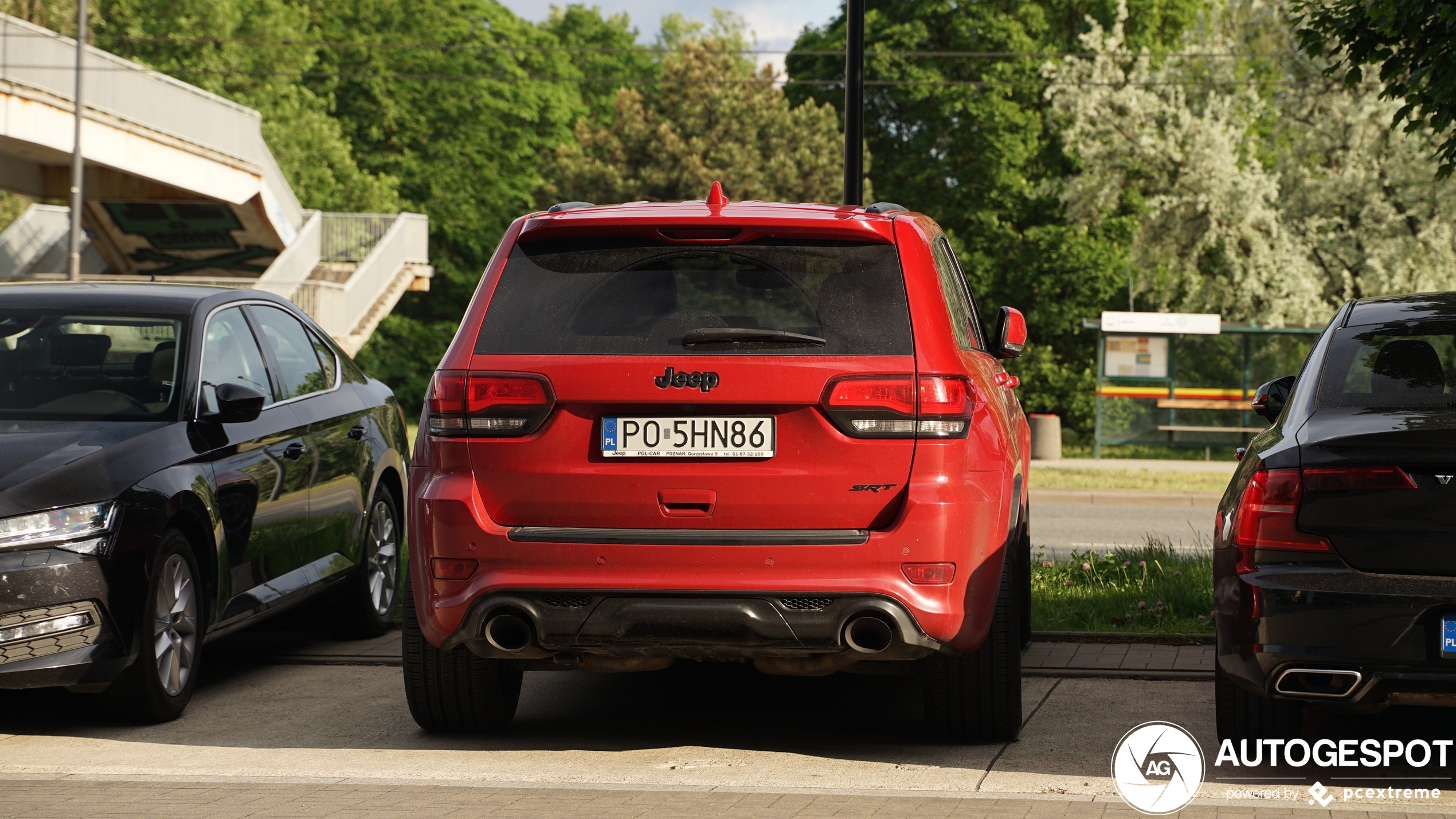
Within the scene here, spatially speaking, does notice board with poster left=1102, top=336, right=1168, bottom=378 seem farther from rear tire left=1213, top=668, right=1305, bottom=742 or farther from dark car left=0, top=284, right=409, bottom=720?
rear tire left=1213, top=668, right=1305, bottom=742

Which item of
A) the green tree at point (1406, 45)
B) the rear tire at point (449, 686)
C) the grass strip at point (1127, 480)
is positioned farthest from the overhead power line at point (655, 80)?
the rear tire at point (449, 686)

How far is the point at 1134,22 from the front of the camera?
4116 centimetres

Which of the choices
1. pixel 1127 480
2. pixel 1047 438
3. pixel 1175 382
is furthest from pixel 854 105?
pixel 1175 382

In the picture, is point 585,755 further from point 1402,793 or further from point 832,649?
point 1402,793

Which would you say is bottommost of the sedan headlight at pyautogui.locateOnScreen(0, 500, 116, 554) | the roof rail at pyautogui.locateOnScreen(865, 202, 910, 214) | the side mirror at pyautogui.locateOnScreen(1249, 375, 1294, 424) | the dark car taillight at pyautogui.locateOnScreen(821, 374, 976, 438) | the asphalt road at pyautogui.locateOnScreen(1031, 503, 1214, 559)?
the asphalt road at pyautogui.locateOnScreen(1031, 503, 1214, 559)

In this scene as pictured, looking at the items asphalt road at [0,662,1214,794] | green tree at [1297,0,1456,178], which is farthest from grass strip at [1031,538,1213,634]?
green tree at [1297,0,1456,178]

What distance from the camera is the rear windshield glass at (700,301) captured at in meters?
4.96

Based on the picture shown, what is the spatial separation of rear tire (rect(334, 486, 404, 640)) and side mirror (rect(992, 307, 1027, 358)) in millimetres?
3303

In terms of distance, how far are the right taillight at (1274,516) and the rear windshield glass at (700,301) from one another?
1105 mm

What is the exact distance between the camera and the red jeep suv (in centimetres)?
485

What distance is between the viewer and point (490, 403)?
5008 mm

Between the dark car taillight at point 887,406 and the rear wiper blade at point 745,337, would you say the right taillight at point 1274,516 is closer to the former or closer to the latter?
the dark car taillight at point 887,406

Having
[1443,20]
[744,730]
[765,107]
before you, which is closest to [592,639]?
[744,730]

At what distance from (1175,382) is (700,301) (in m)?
22.3
